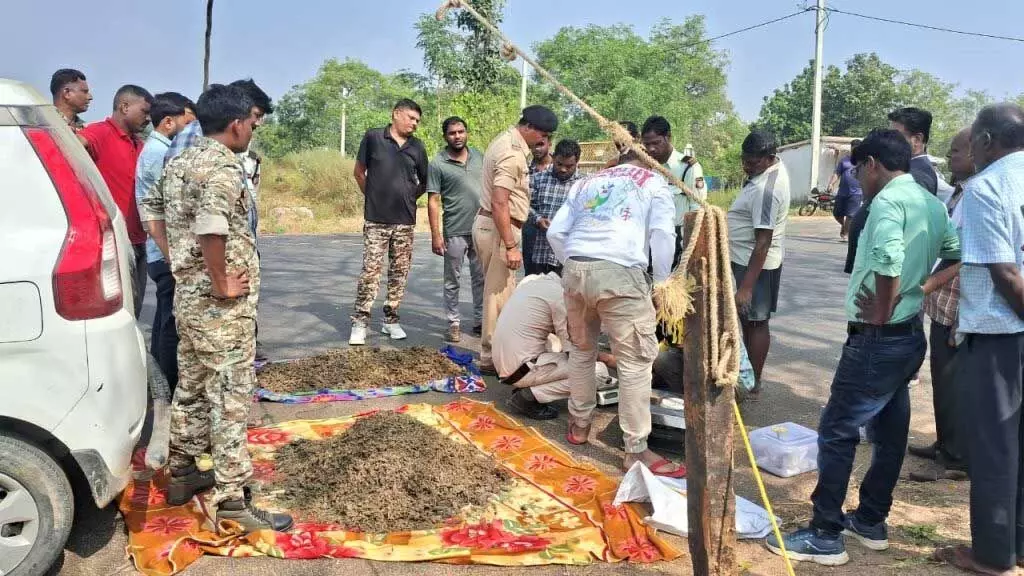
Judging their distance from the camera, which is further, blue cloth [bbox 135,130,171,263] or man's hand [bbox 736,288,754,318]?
man's hand [bbox 736,288,754,318]

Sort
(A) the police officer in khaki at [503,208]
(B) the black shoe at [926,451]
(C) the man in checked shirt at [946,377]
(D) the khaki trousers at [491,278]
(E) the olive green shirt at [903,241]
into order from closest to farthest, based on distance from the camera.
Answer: (E) the olive green shirt at [903,241] < (C) the man in checked shirt at [946,377] < (B) the black shoe at [926,451] < (A) the police officer in khaki at [503,208] < (D) the khaki trousers at [491,278]

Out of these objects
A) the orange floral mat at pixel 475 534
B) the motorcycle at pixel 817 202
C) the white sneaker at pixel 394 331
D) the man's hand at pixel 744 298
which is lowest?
the orange floral mat at pixel 475 534

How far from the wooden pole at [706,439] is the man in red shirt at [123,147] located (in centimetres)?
409

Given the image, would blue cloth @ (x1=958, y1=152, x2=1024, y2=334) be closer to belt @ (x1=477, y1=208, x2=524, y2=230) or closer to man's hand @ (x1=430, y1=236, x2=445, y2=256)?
belt @ (x1=477, y1=208, x2=524, y2=230)

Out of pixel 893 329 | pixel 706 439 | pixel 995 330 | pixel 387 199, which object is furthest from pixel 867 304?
pixel 387 199

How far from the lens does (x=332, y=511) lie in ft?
11.4

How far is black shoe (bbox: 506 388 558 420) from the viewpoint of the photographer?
16.2 feet

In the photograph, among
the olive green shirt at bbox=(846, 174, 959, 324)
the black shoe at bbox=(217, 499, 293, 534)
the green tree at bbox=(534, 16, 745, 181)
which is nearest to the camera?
the olive green shirt at bbox=(846, 174, 959, 324)

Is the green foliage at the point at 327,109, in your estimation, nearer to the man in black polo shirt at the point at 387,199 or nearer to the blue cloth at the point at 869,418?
the man in black polo shirt at the point at 387,199

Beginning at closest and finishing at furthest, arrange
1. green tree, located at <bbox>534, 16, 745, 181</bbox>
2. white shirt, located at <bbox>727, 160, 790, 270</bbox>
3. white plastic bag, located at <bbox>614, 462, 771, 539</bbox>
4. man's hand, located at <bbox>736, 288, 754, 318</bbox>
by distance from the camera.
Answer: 1. white plastic bag, located at <bbox>614, 462, 771, 539</bbox>
2. white shirt, located at <bbox>727, 160, 790, 270</bbox>
3. man's hand, located at <bbox>736, 288, 754, 318</bbox>
4. green tree, located at <bbox>534, 16, 745, 181</bbox>

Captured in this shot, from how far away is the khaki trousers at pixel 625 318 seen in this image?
3.95 m

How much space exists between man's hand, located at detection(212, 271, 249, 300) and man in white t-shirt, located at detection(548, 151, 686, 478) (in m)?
1.76

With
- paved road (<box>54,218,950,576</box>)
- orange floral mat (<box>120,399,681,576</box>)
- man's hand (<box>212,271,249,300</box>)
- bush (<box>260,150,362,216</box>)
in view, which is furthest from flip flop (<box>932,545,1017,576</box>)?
bush (<box>260,150,362,216</box>)

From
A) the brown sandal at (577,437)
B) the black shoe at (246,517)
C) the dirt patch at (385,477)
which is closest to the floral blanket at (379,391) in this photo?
the dirt patch at (385,477)
